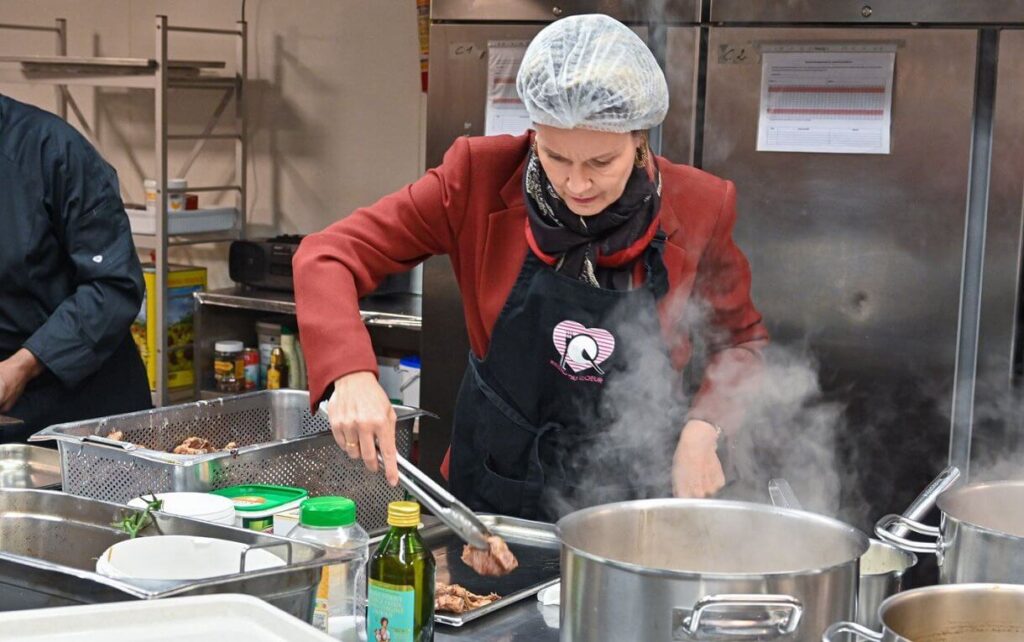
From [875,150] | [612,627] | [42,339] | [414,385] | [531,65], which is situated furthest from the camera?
[414,385]

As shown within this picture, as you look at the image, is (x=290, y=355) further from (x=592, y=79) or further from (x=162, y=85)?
(x=592, y=79)

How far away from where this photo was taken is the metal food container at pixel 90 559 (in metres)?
1.38

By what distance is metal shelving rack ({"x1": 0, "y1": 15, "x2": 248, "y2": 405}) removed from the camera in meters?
4.45

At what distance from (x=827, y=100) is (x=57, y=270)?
186 centimetres

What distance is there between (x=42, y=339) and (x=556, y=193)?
49.5 inches

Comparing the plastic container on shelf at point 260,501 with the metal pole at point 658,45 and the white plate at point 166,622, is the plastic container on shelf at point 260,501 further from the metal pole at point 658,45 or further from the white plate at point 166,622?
the metal pole at point 658,45

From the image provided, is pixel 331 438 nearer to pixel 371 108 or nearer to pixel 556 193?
pixel 556 193

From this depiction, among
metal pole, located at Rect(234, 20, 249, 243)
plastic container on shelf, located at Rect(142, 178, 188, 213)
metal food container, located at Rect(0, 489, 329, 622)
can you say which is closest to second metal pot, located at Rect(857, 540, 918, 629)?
metal food container, located at Rect(0, 489, 329, 622)

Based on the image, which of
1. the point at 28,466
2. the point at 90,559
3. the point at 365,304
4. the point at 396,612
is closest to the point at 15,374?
the point at 28,466

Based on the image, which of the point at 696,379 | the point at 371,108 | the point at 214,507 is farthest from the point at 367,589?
the point at 371,108

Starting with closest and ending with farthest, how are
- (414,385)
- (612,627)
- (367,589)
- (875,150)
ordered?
1. (612,627)
2. (367,589)
3. (875,150)
4. (414,385)

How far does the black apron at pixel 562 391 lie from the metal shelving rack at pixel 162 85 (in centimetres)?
268

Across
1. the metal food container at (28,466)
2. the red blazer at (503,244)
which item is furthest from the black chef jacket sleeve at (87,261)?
the red blazer at (503,244)

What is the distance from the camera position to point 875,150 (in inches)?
120
